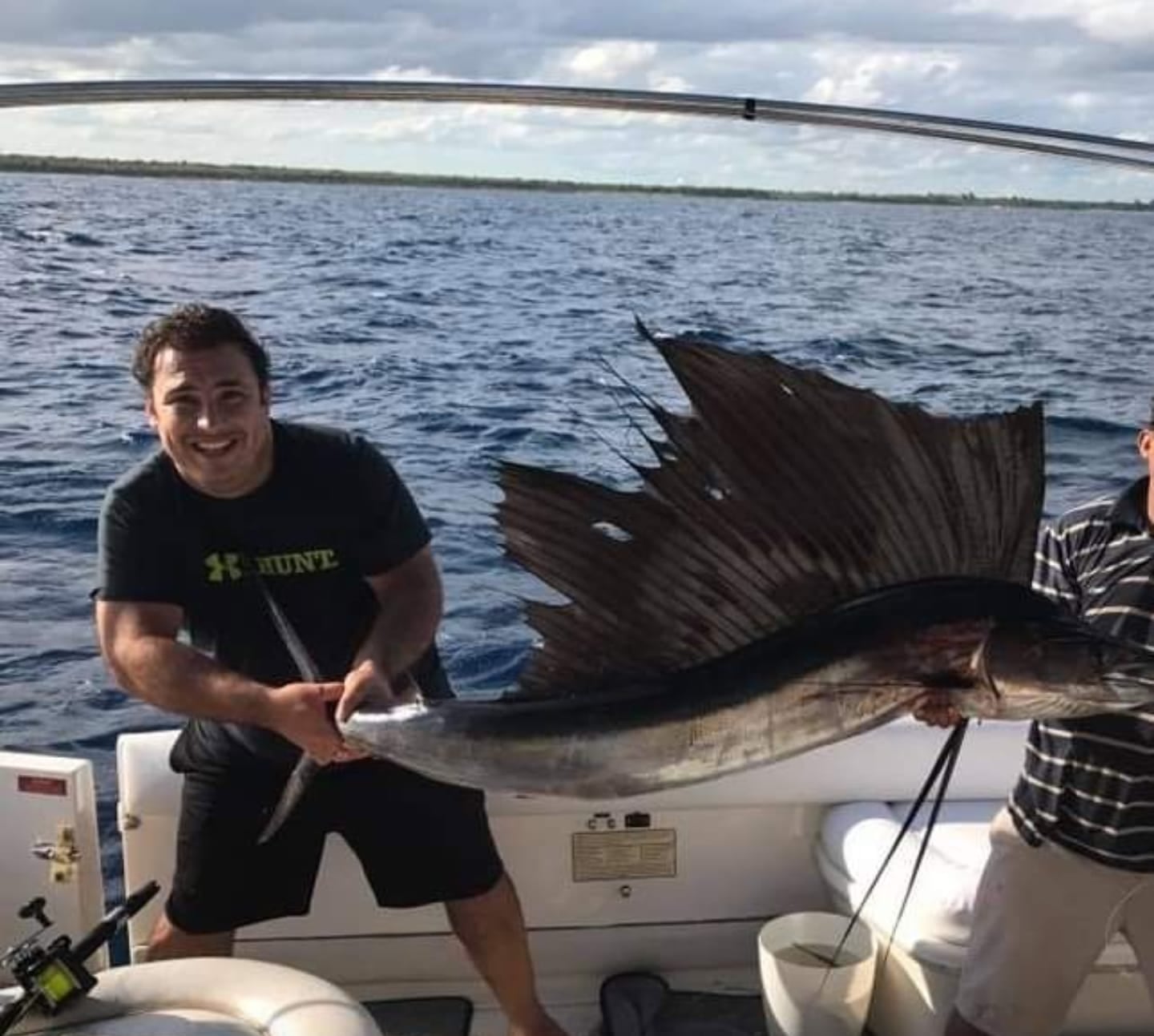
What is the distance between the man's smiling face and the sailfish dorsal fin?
1.08 metres

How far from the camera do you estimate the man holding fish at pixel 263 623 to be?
7.95 ft

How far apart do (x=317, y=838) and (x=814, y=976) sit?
88cm

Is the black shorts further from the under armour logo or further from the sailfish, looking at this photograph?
the sailfish

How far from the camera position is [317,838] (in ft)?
8.82

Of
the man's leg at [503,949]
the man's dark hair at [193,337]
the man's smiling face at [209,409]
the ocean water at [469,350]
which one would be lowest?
the ocean water at [469,350]

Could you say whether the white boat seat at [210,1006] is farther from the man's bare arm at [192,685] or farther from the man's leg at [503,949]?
the man's leg at [503,949]

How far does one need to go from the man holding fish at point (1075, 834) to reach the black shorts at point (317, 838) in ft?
2.84

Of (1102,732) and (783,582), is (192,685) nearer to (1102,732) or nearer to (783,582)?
(783,582)

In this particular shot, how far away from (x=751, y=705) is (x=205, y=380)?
1.25m

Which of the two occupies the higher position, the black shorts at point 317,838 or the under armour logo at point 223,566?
the under armour logo at point 223,566

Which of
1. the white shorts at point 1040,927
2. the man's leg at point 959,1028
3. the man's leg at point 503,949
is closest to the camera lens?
the white shorts at point 1040,927

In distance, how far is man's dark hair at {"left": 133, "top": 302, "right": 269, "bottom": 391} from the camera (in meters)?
2.41

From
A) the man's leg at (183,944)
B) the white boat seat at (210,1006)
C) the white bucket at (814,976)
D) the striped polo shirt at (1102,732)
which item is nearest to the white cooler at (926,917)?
the white bucket at (814,976)

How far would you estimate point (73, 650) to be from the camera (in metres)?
5.58
